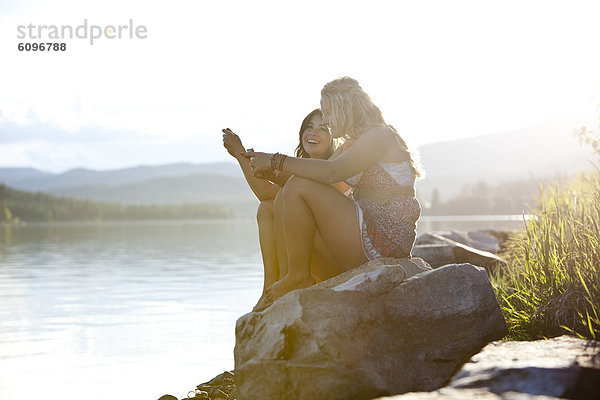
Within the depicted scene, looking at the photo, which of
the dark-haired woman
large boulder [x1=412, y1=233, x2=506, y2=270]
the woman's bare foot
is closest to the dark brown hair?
the dark-haired woman

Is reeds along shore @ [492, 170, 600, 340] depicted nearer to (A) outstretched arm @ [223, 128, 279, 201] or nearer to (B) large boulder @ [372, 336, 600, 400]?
(B) large boulder @ [372, 336, 600, 400]

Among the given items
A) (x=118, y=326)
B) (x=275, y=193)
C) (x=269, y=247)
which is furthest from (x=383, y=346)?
(x=118, y=326)

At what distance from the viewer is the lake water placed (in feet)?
17.5

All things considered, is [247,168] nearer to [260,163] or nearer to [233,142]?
[233,142]

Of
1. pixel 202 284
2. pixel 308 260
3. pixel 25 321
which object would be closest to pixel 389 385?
pixel 308 260

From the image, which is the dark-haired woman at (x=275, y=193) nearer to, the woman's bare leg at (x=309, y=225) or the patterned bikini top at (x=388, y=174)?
the woman's bare leg at (x=309, y=225)

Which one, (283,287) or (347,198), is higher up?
(347,198)

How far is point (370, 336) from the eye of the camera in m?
3.10

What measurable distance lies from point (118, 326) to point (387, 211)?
4.38m

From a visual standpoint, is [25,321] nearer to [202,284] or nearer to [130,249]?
[202,284]

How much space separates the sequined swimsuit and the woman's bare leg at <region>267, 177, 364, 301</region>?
0.23 ft

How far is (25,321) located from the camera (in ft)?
25.0

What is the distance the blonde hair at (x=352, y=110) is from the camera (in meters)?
3.85

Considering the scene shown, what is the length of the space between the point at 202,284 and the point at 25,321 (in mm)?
3503
